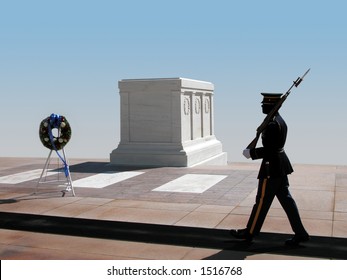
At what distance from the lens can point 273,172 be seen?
18.5ft

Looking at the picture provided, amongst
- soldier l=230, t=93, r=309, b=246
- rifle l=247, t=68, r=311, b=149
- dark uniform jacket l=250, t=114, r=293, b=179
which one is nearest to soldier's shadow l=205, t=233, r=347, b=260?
soldier l=230, t=93, r=309, b=246

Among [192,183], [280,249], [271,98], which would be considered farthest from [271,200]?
[192,183]

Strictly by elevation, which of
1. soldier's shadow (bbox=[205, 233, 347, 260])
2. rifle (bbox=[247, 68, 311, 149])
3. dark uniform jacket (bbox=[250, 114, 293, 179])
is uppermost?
rifle (bbox=[247, 68, 311, 149])

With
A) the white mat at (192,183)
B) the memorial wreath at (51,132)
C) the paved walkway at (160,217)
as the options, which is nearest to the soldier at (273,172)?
the paved walkway at (160,217)

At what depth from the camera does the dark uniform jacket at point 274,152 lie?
559 cm

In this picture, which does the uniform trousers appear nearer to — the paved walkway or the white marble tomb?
the paved walkway

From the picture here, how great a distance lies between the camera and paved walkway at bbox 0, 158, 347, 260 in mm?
5625

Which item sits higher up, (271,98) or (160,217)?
(271,98)

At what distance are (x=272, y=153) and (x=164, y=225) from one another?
1.94m

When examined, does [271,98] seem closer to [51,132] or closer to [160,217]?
[160,217]

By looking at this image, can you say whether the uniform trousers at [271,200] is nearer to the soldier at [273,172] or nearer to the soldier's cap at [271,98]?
the soldier at [273,172]

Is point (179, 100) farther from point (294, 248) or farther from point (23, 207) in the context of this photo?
point (294, 248)

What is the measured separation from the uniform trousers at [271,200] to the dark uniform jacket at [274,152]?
0.33 feet

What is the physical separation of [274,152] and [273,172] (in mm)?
235
